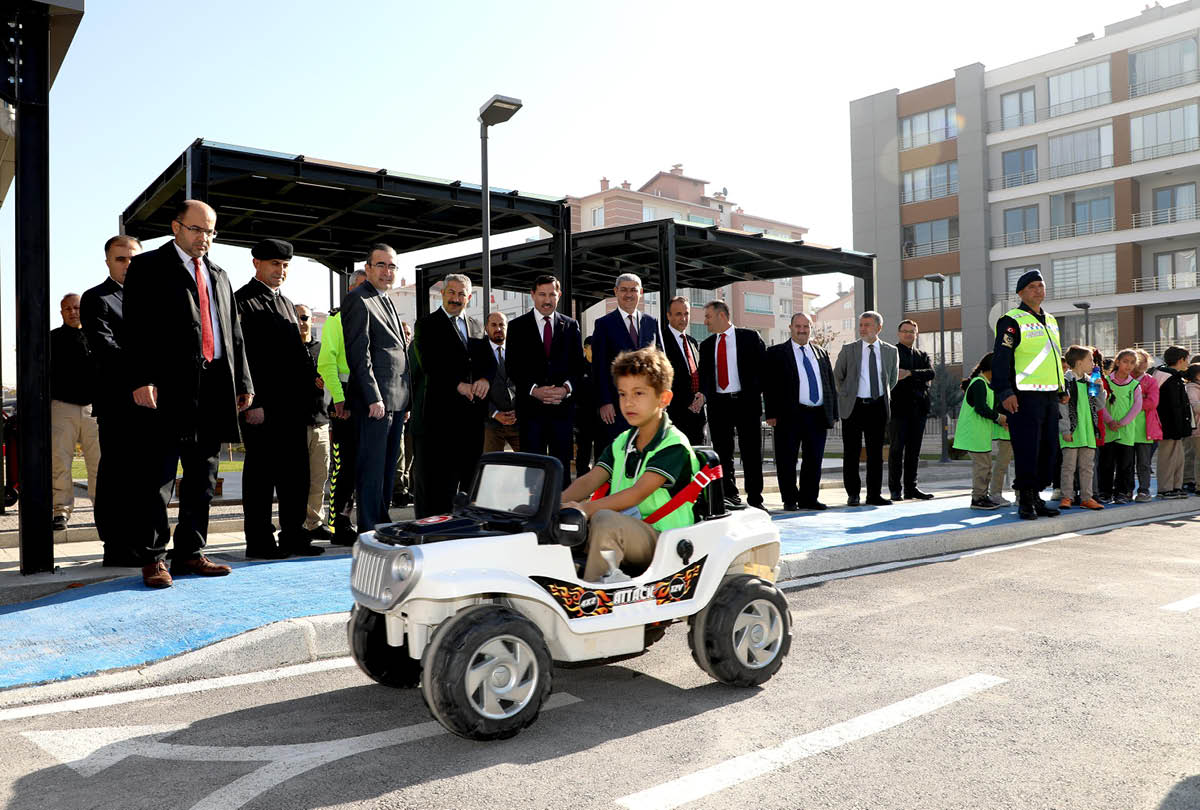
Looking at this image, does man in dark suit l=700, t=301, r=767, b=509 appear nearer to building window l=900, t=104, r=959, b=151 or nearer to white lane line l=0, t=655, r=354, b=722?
white lane line l=0, t=655, r=354, b=722

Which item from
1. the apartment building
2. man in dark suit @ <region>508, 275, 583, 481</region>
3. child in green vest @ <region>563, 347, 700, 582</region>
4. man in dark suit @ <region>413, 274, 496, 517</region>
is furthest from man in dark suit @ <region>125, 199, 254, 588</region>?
the apartment building

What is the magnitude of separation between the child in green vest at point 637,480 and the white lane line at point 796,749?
0.90 metres

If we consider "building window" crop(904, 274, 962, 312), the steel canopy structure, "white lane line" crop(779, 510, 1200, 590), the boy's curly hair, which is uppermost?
"building window" crop(904, 274, 962, 312)

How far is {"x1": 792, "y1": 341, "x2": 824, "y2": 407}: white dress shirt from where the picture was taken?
10.3 meters

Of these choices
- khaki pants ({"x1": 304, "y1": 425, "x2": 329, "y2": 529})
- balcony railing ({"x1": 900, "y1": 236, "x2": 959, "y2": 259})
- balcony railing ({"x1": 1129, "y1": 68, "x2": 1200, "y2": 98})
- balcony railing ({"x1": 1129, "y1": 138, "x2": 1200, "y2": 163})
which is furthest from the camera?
balcony railing ({"x1": 900, "y1": 236, "x2": 959, "y2": 259})

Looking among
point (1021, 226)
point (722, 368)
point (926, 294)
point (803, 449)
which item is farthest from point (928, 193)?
point (722, 368)

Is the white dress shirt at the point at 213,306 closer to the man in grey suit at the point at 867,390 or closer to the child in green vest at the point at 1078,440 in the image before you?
the man in grey suit at the point at 867,390

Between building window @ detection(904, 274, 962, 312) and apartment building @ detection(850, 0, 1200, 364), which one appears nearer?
apartment building @ detection(850, 0, 1200, 364)

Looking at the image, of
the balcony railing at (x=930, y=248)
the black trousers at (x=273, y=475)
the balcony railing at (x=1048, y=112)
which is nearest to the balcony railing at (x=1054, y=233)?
the balcony railing at (x=930, y=248)

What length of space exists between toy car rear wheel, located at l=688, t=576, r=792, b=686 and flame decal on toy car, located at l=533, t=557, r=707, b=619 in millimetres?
149

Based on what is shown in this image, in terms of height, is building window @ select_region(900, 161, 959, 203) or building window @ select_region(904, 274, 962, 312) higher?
building window @ select_region(900, 161, 959, 203)

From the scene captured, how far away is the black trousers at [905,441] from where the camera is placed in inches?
449

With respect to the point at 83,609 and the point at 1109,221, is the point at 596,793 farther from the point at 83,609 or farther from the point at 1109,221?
the point at 1109,221

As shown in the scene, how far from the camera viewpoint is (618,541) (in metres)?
3.82
